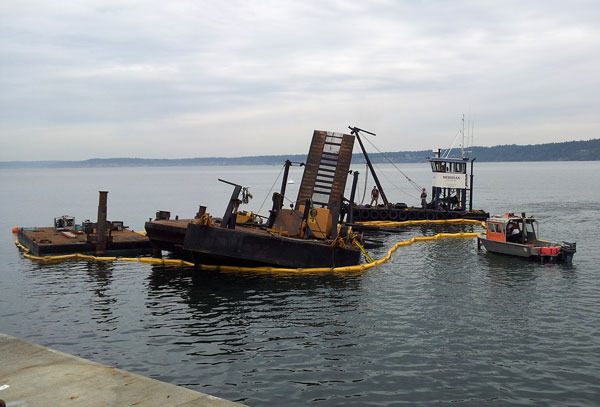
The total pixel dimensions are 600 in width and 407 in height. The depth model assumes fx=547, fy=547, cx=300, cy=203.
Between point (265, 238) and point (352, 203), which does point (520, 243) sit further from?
point (265, 238)

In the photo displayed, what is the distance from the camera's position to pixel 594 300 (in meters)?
25.0

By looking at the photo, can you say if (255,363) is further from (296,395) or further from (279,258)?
(279,258)

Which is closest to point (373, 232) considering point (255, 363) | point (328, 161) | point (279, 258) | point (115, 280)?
point (328, 161)

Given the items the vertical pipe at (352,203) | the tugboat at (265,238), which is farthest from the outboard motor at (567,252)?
the vertical pipe at (352,203)

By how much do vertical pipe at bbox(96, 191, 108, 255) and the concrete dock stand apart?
76.3 ft

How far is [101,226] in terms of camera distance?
3619 cm

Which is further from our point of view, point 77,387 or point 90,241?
point 90,241

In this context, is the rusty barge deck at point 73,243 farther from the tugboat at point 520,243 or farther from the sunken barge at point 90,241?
the tugboat at point 520,243

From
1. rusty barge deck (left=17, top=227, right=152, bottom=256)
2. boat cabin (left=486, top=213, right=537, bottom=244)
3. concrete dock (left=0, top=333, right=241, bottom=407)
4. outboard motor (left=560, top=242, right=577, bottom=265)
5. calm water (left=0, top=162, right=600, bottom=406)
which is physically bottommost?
calm water (left=0, top=162, right=600, bottom=406)

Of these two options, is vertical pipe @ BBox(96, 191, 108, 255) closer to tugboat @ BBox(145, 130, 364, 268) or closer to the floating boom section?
tugboat @ BBox(145, 130, 364, 268)

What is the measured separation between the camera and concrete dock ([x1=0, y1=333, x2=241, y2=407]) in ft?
35.2

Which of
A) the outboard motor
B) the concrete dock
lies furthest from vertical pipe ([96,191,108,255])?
the outboard motor

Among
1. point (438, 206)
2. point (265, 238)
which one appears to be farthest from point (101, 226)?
point (438, 206)

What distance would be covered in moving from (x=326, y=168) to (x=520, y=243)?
633 inches
